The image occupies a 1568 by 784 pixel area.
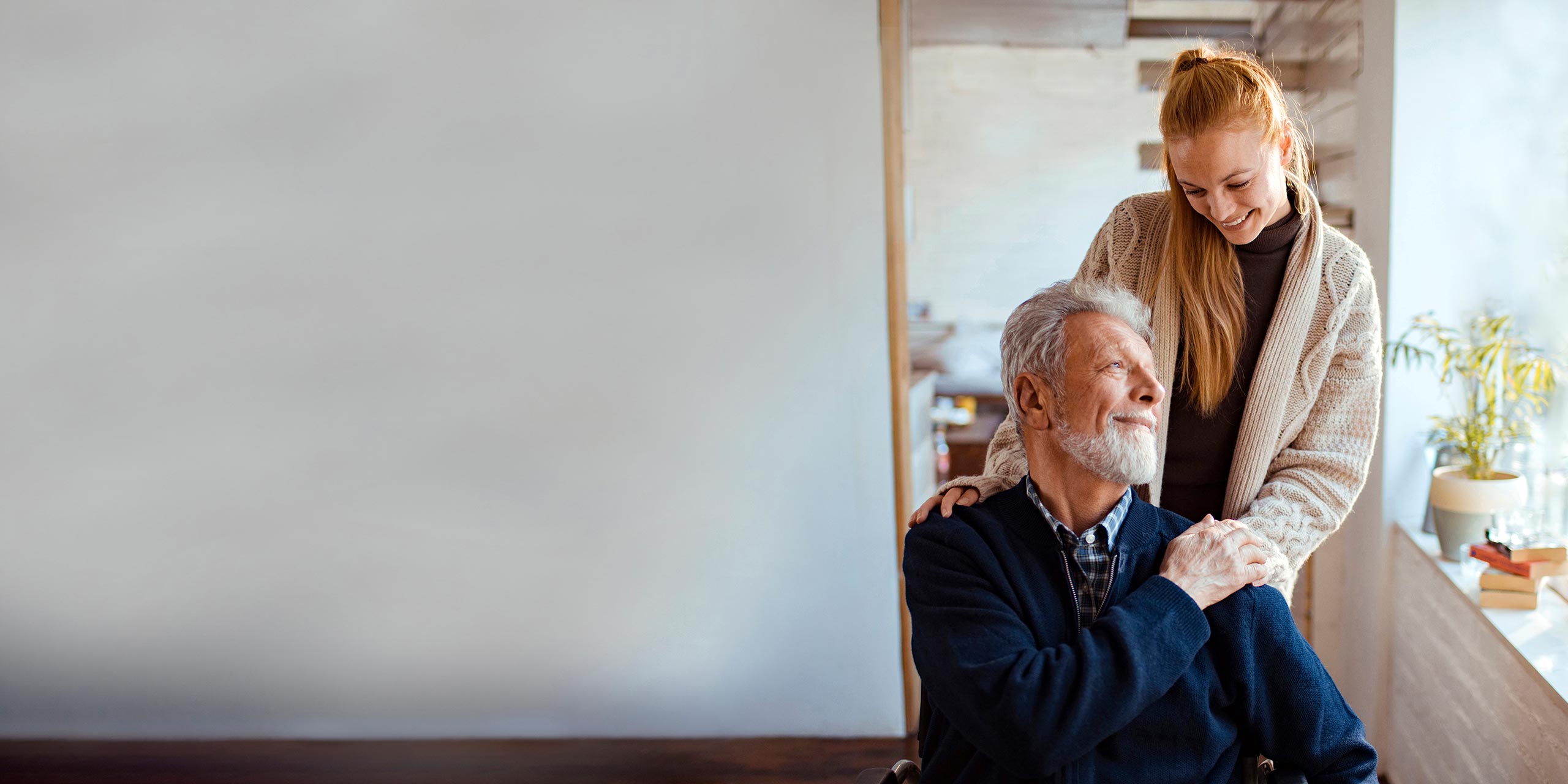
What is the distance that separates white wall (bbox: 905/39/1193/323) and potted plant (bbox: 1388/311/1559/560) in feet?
11.8

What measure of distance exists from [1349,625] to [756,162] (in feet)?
6.45

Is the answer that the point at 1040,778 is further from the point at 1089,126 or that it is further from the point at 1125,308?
the point at 1089,126

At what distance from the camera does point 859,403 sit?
264 cm

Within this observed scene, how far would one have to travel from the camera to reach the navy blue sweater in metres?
1.17

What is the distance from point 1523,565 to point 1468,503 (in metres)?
0.22

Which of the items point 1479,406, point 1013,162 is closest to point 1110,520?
point 1479,406

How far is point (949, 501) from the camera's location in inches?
54.6

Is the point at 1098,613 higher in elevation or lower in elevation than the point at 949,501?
lower

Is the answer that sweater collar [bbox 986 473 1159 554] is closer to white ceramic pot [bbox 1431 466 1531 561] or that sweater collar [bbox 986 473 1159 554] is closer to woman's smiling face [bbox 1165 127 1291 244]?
woman's smiling face [bbox 1165 127 1291 244]

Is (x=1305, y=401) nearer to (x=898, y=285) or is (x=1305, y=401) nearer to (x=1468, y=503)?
(x=1468, y=503)

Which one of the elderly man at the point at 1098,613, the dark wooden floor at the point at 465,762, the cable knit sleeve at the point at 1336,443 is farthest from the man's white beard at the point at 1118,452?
the dark wooden floor at the point at 465,762

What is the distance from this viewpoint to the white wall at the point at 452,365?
258cm

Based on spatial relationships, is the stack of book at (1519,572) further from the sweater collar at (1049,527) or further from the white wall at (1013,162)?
the white wall at (1013,162)

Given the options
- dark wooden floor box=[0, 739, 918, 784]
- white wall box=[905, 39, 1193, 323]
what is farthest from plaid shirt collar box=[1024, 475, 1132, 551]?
white wall box=[905, 39, 1193, 323]
